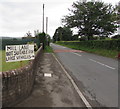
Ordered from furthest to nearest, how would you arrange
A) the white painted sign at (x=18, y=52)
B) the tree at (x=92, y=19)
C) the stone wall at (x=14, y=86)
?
the tree at (x=92, y=19) → the white painted sign at (x=18, y=52) → the stone wall at (x=14, y=86)

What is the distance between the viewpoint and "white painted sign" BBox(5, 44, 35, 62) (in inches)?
184

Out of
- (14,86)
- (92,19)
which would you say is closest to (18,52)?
(14,86)

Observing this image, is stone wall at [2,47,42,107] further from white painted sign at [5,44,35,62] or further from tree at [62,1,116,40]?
tree at [62,1,116,40]

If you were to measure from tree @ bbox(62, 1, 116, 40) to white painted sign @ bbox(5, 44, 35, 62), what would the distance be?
26.7 meters

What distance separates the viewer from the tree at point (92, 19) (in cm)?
2972

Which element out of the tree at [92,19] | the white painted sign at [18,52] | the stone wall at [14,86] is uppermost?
the tree at [92,19]

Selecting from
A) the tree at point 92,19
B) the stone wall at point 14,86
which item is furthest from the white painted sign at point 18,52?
the tree at point 92,19

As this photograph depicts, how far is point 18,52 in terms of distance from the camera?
4.94 metres

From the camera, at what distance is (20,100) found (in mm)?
4105

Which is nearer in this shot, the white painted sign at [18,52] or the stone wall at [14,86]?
the stone wall at [14,86]

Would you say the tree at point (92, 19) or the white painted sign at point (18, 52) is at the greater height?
the tree at point (92, 19)

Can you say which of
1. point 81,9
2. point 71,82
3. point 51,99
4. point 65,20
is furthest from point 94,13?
point 51,99

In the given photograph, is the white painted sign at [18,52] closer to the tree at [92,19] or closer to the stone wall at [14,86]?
the stone wall at [14,86]

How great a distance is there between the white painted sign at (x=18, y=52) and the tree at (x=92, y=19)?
87.5 ft
